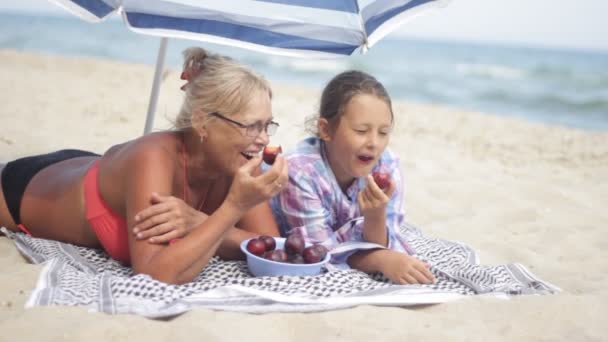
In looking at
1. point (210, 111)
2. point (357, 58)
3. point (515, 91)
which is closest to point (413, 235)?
point (210, 111)

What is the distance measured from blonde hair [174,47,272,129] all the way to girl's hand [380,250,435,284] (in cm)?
120

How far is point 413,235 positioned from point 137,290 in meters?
2.45

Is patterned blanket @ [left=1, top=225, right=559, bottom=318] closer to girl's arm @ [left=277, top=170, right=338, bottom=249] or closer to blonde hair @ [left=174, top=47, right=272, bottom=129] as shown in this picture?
girl's arm @ [left=277, top=170, right=338, bottom=249]

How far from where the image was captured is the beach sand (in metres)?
2.90

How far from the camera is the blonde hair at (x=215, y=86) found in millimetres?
3375

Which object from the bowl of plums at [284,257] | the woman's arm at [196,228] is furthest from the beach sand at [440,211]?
the bowl of plums at [284,257]

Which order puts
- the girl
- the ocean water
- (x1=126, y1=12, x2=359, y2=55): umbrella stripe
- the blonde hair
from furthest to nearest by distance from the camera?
the ocean water
the girl
(x1=126, y1=12, x2=359, y2=55): umbrella stripe
the blonde hair

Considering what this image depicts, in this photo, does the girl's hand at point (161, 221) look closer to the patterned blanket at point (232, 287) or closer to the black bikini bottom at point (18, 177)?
the patterned blanket at point (232, 287)

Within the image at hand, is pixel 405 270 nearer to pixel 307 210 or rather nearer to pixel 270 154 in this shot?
pixel 307 210

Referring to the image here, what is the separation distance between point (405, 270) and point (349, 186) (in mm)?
762

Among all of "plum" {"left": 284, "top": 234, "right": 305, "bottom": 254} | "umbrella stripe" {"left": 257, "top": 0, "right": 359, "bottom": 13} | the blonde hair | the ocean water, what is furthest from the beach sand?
the ocean water

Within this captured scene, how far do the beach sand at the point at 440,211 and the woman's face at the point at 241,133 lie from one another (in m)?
0.88

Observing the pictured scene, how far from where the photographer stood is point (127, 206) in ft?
11.0

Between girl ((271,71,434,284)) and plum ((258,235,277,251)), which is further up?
girl ((271,71,434,284))
